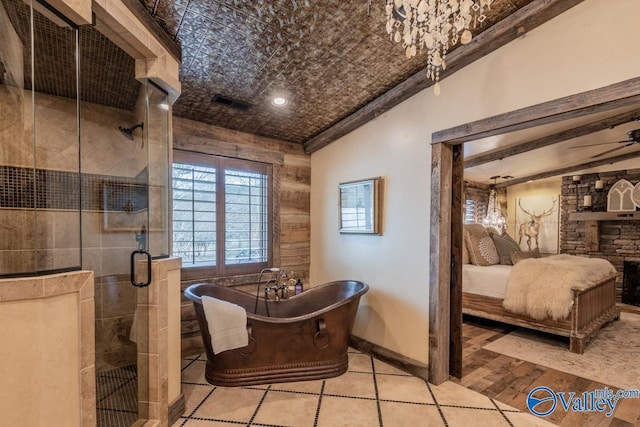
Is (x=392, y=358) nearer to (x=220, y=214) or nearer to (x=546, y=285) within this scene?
(x=546, y=285)

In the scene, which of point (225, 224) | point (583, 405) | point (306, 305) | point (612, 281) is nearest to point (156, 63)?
point (225, 224)

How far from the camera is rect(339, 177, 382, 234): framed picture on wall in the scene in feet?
10.1

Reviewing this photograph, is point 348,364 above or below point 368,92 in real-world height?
below

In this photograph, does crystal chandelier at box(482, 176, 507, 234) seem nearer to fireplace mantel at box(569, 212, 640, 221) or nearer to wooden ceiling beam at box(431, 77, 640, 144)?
fireplace mantel at box(569, 212, 640, 221)

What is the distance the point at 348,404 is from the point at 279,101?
8.61ft

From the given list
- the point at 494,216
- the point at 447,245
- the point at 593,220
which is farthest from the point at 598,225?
the point at 447,245

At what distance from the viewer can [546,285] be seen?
3.49 m

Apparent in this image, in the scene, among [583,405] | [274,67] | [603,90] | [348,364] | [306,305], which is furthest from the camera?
[306,305]

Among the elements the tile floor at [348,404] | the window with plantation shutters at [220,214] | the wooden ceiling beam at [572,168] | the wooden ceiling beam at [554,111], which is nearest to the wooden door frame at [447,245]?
the wooden ceiling beam at [554,111]

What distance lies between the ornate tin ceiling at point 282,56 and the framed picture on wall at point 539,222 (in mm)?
5753

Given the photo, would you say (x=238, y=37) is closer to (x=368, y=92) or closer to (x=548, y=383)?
(x=368, y=92)

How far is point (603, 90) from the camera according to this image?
68.9 inches

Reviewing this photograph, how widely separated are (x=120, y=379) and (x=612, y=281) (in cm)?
569

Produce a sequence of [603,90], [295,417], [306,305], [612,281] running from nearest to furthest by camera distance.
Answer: [603,90] → [295,417] → [306,305] → [612,281]
